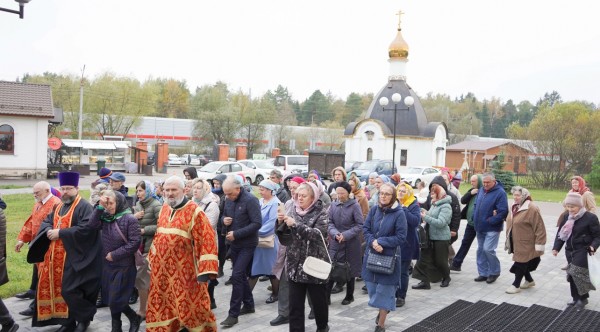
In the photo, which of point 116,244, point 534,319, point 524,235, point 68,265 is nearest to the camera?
point 116,244

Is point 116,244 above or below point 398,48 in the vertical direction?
below

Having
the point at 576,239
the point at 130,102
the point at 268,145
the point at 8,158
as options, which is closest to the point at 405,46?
Result: the point at 268,145

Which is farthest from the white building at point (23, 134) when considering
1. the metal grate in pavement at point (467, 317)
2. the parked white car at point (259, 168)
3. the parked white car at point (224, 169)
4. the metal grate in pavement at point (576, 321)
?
the metal grate in pavement at point (576, 321)

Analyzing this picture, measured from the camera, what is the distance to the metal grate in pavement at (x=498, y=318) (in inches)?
232

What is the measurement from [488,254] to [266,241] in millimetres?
3930

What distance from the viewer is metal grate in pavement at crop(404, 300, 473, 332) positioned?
6.00 meters

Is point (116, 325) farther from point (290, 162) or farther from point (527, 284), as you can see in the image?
point (290, 162)

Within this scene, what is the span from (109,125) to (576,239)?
48.6 m

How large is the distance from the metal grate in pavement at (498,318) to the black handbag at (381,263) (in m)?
1.19

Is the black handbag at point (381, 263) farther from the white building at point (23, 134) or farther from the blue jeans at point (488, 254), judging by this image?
the white building at point (23, 134)

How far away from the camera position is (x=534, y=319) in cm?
625

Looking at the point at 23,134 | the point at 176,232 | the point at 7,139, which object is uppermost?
the point at 23,134

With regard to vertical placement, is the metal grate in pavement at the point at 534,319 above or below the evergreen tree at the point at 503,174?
below

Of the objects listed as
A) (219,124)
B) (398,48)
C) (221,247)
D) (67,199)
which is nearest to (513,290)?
(221,247)
